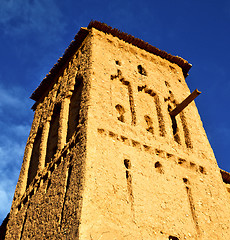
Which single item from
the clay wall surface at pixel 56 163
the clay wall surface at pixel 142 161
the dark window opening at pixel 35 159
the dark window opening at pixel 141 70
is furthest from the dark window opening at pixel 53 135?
the dark window opening at pixel 141 70

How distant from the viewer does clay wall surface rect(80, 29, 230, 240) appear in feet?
27.3

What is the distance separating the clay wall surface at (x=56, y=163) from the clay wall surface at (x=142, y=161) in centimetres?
33

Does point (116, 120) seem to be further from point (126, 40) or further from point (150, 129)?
point (126, 40)

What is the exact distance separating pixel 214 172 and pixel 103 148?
3.98m

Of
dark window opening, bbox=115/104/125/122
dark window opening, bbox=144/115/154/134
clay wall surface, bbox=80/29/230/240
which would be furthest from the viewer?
dark window opening, bbox=144/115/154/134

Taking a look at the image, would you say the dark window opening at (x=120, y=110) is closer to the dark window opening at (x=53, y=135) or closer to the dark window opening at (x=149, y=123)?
the dark window opening at (x=149, y=123)

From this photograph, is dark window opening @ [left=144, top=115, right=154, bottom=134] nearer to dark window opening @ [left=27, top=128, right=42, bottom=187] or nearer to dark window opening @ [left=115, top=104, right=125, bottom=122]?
dark window opening @ [left=115, top=104, right=125, bottom=122]

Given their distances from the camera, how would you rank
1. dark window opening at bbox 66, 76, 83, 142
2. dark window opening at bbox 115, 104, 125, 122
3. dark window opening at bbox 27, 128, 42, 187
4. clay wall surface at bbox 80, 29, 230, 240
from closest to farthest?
clay wall surface at bbox 80, 29, 230, 240 → dark window opening at bbox 66, 76, 83, 142 → dark window opening at bbox 115, 104, 125, 122 → dark window opening at bbox 27, 128, 42, 187

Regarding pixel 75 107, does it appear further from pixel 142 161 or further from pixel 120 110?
pixel 142 161

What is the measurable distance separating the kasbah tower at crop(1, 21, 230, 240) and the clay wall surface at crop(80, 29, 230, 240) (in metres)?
0.03

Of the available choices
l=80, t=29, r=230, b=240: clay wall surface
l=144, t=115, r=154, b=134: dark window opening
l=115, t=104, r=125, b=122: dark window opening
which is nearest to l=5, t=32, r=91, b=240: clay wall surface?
l=80, t=29, r=230, b=240: clay wall surface

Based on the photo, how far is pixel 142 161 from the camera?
987cm

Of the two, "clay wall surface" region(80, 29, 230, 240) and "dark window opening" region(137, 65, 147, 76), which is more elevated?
"dark window opening" region(137, 65, 147, 76)

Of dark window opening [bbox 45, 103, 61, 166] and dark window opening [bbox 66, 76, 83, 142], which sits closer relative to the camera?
dark window opening [bbox 66, 76, 83, 142]
